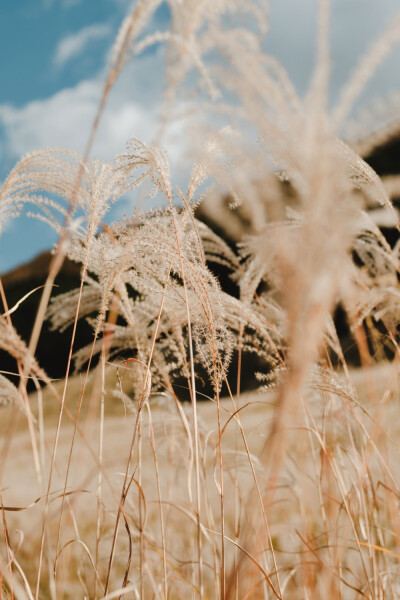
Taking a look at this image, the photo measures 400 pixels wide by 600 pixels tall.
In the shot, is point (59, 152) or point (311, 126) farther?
point (59, 152)

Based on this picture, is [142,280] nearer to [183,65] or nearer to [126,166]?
[126,166]

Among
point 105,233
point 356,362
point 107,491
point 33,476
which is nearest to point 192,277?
point 105,233

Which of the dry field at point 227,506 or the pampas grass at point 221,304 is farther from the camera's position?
the dry field at point 227,506

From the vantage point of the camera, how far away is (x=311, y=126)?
35 centimetres

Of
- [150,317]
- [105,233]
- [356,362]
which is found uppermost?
[105,233]

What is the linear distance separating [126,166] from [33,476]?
2.45m

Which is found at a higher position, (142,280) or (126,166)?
(126,166)

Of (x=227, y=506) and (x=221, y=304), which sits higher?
(x=221, y=304)

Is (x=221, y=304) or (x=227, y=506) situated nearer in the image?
(x=221, y=304)

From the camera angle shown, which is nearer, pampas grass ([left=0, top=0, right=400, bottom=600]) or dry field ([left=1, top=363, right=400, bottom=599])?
pampas grass ([left=0, top=0, right=400, bottom=600])

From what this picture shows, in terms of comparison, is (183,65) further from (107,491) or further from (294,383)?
(107,491)

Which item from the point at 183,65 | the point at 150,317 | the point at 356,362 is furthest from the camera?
the point at 356,362

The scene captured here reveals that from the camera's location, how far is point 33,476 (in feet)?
9.19

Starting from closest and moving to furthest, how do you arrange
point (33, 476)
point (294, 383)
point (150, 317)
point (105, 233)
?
point (294, 383) → point (105, 233) → point (150, 317) → point (33, 476)
